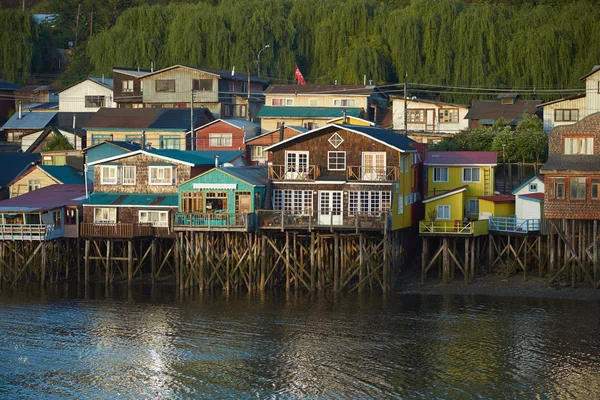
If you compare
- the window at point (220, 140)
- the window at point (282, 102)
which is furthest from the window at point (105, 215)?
the window at point (282, 102)

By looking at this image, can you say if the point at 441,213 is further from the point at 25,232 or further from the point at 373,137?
the point at 25,232

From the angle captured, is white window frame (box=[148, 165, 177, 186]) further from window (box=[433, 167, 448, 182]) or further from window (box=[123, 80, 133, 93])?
window (box=[123, 80, 133, 93])

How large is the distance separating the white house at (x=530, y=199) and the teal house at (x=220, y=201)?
12.3 meters

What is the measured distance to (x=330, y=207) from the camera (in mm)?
51938

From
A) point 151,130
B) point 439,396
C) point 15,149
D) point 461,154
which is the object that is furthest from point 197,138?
point 439,396

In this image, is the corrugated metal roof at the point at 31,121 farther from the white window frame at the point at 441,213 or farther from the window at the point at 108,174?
the white window frame at the point at 441,213

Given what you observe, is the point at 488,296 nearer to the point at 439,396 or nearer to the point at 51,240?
the point at 439,396

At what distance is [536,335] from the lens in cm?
4253

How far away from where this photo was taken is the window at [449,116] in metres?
77.5

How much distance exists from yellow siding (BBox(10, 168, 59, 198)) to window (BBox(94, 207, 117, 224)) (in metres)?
9.19

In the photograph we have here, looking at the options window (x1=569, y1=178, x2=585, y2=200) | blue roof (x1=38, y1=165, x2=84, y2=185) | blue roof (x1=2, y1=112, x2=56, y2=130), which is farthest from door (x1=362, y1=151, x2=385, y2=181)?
blue roof (x1=2, y1=112, x2=56, y2=130)

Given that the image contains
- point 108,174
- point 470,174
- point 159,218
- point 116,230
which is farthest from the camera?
point 470,174

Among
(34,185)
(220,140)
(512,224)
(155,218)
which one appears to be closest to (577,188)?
(512,224)

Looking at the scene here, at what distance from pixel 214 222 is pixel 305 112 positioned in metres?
26.9
